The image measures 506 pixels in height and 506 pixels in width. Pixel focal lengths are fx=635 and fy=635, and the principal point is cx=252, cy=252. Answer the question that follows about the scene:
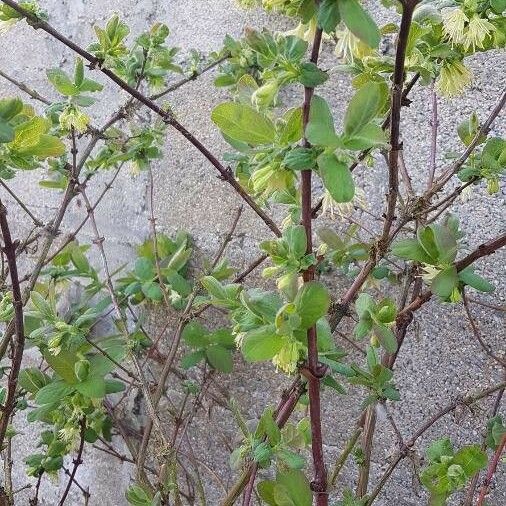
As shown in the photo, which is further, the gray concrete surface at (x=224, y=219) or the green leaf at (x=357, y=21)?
the gray concrete surface at (x=224, y=219)

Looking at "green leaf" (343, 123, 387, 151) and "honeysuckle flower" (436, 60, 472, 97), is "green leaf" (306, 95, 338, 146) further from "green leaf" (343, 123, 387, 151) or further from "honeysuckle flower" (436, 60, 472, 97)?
"honeysuckle flower" (436, 60, 472, 97)

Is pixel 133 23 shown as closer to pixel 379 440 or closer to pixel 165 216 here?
pixel 165 216

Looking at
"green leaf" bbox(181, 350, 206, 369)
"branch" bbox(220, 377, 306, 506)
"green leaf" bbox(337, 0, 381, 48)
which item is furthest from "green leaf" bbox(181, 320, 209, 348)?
"green leaf" bbox(337, 0, 381, 48)

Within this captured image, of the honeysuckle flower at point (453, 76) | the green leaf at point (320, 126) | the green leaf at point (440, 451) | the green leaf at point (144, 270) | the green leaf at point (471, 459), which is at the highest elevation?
the green leaf at point (144, 270)

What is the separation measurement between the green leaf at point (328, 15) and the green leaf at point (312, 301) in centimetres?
19

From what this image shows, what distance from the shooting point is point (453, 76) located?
1.98 ft


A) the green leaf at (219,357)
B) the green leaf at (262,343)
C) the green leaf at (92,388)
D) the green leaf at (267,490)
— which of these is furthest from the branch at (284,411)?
the green leaf at (219,357)

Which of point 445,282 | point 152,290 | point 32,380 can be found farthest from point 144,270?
point 445,282

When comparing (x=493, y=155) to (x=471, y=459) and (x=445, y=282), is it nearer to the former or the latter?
(x=445, y=282)

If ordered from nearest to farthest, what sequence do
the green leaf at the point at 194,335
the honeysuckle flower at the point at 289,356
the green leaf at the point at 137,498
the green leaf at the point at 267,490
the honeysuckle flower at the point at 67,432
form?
the honeysuckle flower at the point at 289,356
the green leaf at the point at 267,490
the green leaf at the point at 137,498
the honeysuckle flower at the point at 67,432
the green leaf at the point at 194,335

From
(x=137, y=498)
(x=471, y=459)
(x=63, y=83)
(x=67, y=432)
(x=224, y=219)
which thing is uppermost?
(x=63, y=83)

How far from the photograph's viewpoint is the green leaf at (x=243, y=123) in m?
0.46

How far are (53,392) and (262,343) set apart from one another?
0.42 metres

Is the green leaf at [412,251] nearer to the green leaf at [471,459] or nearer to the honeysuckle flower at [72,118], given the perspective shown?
the green leaf at [471,459]
